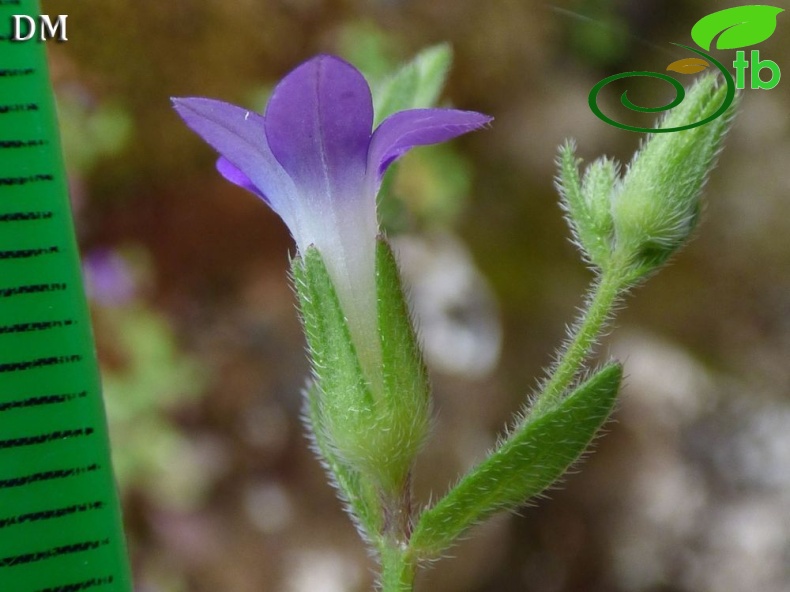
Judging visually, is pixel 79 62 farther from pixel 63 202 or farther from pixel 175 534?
pixel 63 202

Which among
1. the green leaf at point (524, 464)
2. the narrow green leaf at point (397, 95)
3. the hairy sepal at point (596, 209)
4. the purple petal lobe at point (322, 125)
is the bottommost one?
the green leaf at point (524, 464)

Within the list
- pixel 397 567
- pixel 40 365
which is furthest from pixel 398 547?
pixel 40 365

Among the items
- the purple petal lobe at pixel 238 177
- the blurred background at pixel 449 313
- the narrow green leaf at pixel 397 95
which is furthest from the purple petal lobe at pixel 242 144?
the blurred background at pixel 449 313

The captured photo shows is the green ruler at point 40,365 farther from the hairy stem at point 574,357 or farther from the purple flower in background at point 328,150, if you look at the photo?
the hairy stem at point 574,357

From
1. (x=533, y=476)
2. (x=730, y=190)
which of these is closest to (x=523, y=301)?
(x=730, y=190)

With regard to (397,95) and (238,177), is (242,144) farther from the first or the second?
(397,95)
